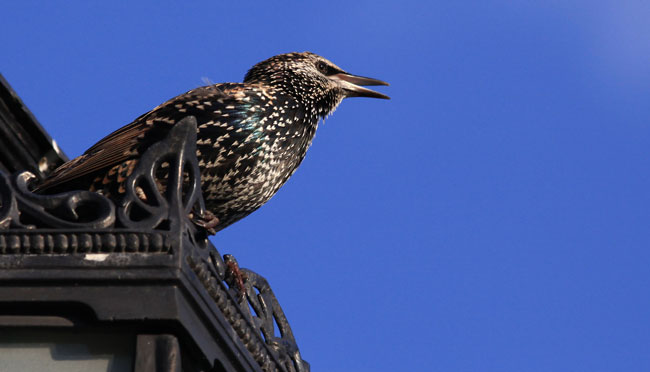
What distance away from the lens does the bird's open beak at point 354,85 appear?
6.34 meters

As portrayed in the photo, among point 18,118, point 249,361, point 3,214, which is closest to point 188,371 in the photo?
point 249,361

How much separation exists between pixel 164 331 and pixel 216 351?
24 cm

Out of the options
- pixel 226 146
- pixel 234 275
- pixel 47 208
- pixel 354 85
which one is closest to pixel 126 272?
pixel 47 208

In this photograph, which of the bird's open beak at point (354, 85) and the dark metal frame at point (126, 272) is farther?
the bird's open beak at point (354, 85)

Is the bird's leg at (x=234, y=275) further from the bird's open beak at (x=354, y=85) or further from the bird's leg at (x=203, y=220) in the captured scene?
the bird's open beak at (x=354, y=85)

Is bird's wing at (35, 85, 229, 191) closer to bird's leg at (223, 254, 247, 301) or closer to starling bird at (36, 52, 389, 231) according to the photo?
starling bird at (36, 52, 389, 231)

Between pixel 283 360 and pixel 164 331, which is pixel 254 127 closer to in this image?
pixel 283 360

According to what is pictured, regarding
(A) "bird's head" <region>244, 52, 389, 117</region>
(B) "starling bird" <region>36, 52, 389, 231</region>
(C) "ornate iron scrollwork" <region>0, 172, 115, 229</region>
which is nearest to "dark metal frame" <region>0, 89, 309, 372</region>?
(C) "ornate iron scrollwork" <region>0, 172, 115, 229</region>

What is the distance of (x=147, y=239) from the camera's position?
3.01m

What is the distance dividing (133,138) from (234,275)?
1519 millimetres

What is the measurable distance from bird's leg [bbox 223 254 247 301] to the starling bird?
3.82 feet

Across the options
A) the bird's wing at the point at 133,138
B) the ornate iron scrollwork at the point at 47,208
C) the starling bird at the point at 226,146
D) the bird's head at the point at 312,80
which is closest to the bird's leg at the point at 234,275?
the ornate iron scrollwork at the point at 47,208

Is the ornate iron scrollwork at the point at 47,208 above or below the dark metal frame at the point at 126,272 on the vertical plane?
above

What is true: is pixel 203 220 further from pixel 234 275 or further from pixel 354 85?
pixel 354 85
